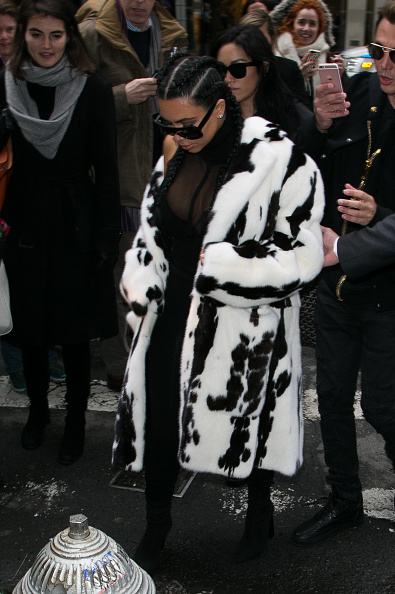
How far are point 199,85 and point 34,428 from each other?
2.36 m

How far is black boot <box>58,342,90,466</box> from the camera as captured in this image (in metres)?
4.04

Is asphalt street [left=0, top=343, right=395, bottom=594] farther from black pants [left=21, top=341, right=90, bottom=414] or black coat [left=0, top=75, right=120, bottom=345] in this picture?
black coat [left=0, top=75, right=120, bottom=345]

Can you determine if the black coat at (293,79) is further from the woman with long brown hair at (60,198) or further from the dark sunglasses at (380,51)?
the dark sunglasses at (380,51)

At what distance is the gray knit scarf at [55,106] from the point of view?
12.0 ft

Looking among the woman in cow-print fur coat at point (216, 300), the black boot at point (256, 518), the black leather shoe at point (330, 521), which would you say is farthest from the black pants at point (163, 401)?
the black leather shoe at point (330, 521)

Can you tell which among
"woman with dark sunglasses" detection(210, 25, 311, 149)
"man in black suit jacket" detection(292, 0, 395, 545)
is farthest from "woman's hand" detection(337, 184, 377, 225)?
"woman with dark sunglasses" detection(210, 25, 311, 149)

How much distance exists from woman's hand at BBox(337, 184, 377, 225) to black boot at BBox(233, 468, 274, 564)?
1086mm

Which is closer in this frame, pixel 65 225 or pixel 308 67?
pixel 65 225

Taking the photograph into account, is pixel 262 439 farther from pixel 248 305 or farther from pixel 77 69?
pixel 77 69

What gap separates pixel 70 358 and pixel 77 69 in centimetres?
152

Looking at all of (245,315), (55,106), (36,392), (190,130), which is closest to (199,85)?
(190,130)

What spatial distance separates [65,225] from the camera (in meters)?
3.86

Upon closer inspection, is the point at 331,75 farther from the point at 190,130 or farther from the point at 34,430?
the point at 34,430

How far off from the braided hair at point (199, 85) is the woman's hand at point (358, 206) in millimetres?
456
